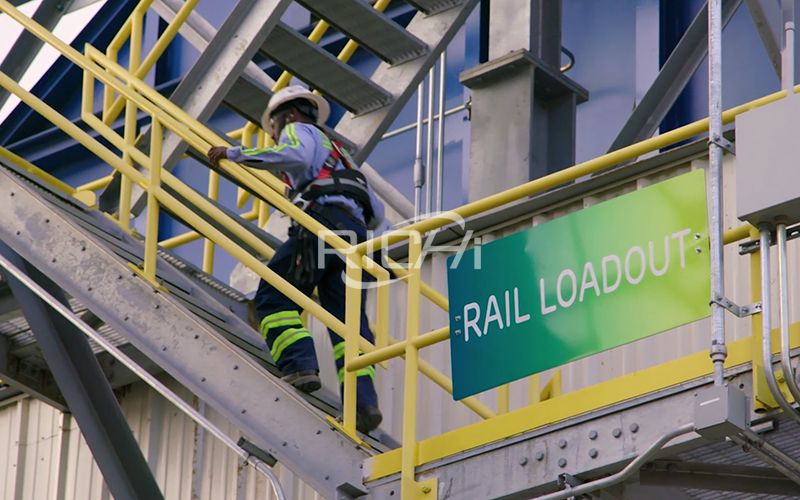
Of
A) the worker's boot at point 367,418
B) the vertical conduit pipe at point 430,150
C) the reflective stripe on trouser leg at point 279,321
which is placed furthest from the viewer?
the vertical conduit pipe at point 430,150

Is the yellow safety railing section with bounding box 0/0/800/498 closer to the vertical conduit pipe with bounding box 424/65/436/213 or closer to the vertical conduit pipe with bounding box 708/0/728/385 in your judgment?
the vertical conduit pipe with bounding box 708/0/728/385

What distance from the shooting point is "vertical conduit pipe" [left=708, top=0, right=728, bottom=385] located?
7207 millimetres

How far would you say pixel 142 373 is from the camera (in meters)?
9.62

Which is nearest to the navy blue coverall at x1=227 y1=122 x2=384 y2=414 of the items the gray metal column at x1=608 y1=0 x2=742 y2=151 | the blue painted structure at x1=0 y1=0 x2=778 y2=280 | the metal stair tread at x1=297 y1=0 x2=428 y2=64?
the metal stair tread at x1=297 y1=0 x2=428 y2=64

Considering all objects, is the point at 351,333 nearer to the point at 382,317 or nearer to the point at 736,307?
the point at 382,317

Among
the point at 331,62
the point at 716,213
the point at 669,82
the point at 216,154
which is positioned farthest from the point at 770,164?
the point at 331,62

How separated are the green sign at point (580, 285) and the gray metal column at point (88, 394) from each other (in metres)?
3.12

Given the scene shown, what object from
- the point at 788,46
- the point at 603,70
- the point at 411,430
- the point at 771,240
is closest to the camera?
the point at 771,240

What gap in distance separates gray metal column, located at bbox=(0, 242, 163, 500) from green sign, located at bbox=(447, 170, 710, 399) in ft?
10.2

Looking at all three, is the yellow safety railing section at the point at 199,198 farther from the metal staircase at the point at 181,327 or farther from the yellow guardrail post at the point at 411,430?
the yellow guardrail post at the point at 411,430

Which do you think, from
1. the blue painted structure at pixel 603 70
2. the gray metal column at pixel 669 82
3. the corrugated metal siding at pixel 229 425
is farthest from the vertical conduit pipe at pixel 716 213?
the blue painted structure at pixel 603 70

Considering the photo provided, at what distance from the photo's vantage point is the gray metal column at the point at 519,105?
11883 mm

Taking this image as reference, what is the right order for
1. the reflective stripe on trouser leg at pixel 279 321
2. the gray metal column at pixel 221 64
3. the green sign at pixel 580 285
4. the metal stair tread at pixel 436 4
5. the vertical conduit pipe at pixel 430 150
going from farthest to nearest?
the vertical conduit pipe at pixel 430 150 → the metal stair tread at pixel 436 4 → the gray metal column at pixel 221 64 → the reflective stripe on trouser leg at pixel 279 321 → the green sign at pixel 580 285

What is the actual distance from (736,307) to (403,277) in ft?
9.31
